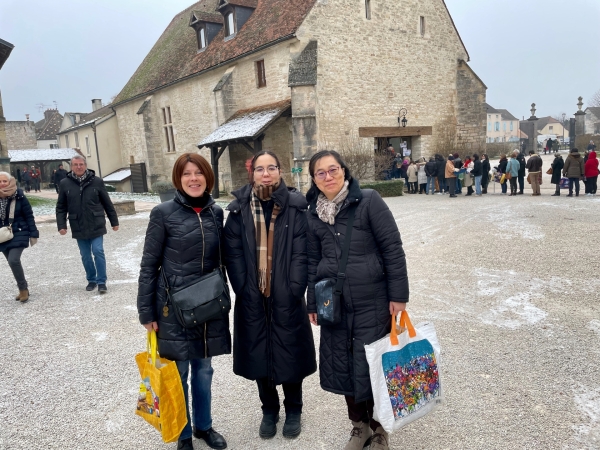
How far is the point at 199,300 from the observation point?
250 cm

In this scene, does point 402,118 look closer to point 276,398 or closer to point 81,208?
point 81,208

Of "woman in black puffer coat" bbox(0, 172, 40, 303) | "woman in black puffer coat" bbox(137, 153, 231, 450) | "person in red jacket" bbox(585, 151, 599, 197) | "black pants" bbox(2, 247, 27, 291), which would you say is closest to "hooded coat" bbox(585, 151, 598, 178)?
"person in red jacket" bbox(585, 151, 599, 197)

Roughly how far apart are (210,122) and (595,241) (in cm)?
1740

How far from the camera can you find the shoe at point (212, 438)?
9.04 feet

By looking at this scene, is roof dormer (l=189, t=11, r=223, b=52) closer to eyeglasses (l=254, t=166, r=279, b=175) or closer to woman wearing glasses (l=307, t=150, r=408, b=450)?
eyeglasses (l=254, t=166, r=279, b=175)

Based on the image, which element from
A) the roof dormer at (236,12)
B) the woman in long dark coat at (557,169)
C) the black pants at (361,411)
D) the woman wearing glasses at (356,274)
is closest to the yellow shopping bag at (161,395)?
the woman wearing glasses at (356,274)

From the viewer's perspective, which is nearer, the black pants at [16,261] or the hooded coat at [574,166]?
the black pants at [16,261]

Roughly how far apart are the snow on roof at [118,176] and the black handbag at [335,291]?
91.6ft

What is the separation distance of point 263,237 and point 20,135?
59.8 meters

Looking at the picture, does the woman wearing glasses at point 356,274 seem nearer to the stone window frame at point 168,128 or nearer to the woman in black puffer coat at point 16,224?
the woman in black puffer coat at point 16,224

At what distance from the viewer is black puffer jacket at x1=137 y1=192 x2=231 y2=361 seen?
8.41ft

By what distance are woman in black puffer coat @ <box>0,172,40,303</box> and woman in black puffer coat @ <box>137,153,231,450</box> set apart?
395cm

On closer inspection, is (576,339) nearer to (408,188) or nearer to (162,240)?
(162,240)

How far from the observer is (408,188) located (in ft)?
58.4
